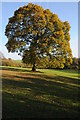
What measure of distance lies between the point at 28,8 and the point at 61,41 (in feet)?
23.4

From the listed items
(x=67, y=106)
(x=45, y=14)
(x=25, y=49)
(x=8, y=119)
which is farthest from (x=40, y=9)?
Answer: (x=8, y=119)

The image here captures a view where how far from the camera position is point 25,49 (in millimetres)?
23609

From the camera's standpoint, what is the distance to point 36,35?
23.6 m

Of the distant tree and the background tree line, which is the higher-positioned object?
the distant tree

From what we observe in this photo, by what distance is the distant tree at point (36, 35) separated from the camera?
22781mm

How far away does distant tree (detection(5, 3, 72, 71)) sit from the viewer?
22.8 m

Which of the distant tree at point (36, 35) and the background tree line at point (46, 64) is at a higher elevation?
the distant tree at point (36, 35)

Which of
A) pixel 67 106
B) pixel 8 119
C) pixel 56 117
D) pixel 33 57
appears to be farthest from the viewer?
pixel 33 57

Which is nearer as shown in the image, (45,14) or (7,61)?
(45,14)

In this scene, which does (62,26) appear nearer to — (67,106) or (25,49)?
(25,49)

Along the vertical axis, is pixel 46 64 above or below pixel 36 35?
below

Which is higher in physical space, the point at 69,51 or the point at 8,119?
the point at 69,51

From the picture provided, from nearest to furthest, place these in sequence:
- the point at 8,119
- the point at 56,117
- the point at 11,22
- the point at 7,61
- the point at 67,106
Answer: the point at 8,119 → the point at 56,117 → the point at 67,106 → the point at 11,22 → the point at 7,61

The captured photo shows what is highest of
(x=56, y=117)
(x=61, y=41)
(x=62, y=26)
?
(x=62, y=26)
